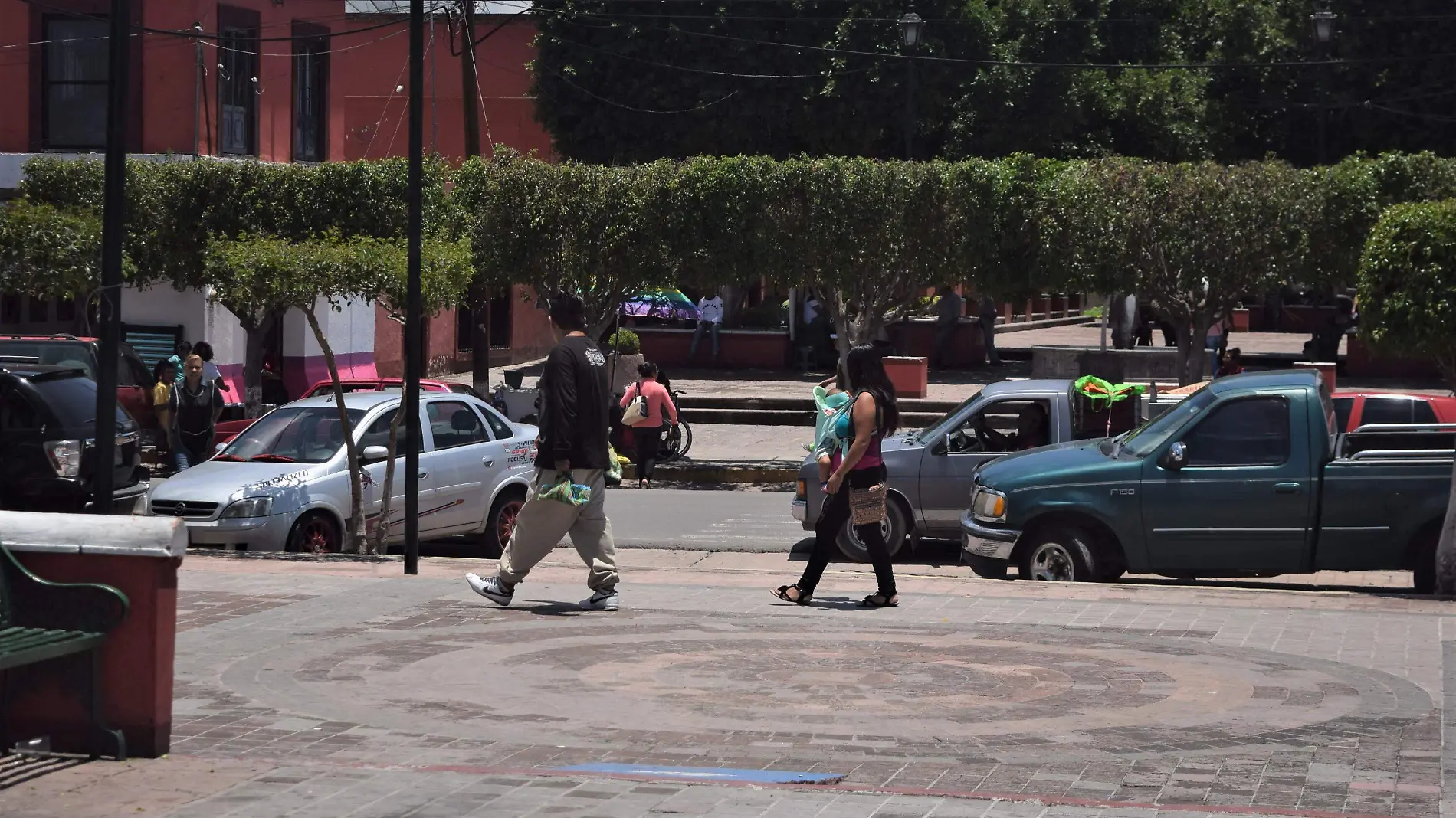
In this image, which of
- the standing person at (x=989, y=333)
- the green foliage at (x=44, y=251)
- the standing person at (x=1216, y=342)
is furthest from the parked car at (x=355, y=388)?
the standing person at (x=989, y=333)

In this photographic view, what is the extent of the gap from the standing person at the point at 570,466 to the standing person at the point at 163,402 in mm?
12428

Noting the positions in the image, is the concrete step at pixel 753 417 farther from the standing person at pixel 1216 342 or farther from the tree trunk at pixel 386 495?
the tree trunk at pixel 386 495

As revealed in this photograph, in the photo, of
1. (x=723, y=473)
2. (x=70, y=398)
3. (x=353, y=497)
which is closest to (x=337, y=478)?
(x=353, y=497)

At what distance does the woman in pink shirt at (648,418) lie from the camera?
76.2 feet

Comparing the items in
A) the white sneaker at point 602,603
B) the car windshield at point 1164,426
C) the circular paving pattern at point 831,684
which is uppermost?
the car windshield at point 1164,426

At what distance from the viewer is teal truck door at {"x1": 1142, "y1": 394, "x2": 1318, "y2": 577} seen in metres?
12.8

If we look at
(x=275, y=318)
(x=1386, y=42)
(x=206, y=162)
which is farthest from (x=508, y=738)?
(x=1386, y=42)

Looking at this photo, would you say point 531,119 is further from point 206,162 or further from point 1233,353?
point 1233,353

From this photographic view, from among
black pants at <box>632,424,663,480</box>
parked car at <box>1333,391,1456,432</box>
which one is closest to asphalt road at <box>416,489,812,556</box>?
black pants at <box>632,424,663,480</box>

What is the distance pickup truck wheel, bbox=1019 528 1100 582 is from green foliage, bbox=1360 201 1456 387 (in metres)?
4.49

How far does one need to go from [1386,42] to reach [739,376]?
15976 millimetres

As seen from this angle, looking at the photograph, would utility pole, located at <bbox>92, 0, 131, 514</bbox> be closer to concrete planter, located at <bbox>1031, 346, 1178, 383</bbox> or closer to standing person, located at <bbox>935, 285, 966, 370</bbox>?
concrete planter, located at <bbox>1031, 346, 1178, 383</bbox>

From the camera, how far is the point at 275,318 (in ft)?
102

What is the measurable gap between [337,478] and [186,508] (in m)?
1.27
